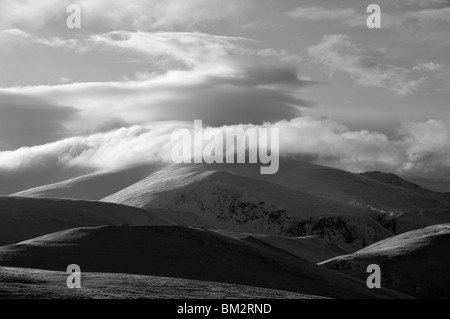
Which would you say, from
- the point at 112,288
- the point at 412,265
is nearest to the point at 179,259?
the point at 112,288

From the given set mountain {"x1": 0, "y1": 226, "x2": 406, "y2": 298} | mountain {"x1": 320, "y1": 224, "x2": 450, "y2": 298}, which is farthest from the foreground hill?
mountain {"x1": 320, "y1": 224, "x2": 450, "y2": 298}

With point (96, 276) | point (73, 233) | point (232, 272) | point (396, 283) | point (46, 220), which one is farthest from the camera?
point (46, 220)

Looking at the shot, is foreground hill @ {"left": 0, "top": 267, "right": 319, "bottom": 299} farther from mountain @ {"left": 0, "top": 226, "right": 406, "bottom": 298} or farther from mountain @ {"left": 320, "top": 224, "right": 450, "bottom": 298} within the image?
mountain @ {"left": 320, "top": 224, "right": 450, "bottom": 298}

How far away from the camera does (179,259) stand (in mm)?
94875

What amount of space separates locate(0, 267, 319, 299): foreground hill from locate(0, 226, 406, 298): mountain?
2520 centimetres

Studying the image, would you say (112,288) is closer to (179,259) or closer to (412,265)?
(179,259)

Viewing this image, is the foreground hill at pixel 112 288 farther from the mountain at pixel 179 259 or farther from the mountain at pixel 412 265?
the mountain at pixel 412 265

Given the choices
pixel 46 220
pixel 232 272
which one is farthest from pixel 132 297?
pixel 46 220

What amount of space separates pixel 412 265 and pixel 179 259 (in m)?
54.2

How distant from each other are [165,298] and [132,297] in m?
2.28

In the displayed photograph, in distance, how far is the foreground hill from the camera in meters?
45.5

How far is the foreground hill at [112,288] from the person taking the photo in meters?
45.5
